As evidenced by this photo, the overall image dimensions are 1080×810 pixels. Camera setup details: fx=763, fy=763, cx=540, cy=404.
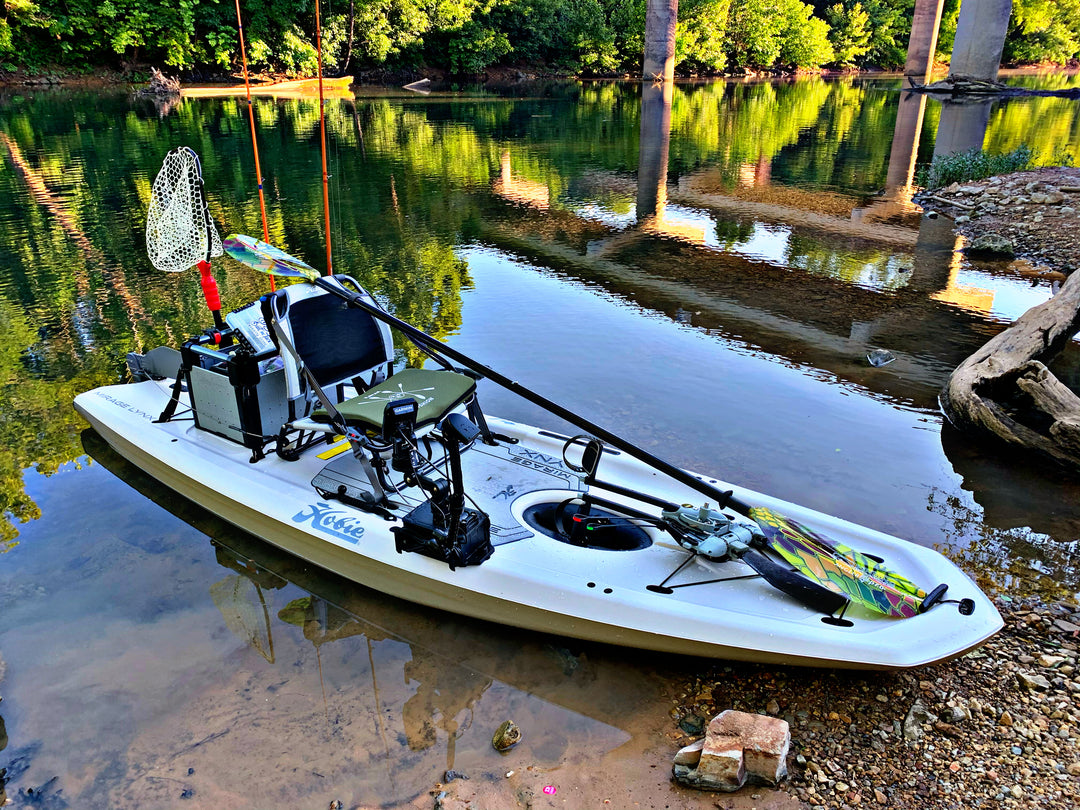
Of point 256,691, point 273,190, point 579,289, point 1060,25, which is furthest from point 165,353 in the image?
point 1060,25

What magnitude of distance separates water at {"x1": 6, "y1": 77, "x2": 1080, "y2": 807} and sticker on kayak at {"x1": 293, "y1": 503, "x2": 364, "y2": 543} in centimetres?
48

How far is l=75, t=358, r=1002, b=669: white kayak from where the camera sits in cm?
377

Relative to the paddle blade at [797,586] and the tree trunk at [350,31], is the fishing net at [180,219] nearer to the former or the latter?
the paddle blade at [797,586]

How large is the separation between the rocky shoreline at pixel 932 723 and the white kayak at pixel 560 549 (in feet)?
0.94

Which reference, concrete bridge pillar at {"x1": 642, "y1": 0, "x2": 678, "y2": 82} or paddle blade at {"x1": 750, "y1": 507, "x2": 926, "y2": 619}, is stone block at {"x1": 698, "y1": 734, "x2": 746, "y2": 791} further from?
concrete bridge pillar at {"x1": 642, "y1": 0, "x2": 678, "y2": 82}

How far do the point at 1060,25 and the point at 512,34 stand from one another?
144 ft

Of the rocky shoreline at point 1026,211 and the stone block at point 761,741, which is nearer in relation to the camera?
the stone block at point 761,741

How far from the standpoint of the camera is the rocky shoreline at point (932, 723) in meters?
3.33

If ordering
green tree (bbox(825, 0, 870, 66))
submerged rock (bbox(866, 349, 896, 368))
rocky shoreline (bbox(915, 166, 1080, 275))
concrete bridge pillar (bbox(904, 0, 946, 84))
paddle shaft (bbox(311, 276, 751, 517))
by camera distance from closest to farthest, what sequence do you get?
1. paddle shaft (bbox(311, 276, 751, 517))
2. submerged rock (bbox(866, 349, 896, 368))
3. rocky shoreline (bbox(915, 166, 1080, 275))
4. concrete bridge pillar (bbox(904, 0, 946, 84))
5. green tree (bbox(825, 0, 870, 66))

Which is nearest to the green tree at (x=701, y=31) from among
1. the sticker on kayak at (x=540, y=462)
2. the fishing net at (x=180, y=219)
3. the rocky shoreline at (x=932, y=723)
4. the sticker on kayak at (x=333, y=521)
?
the fishing net at (x=180, y=219)

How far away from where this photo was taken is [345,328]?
5328mm

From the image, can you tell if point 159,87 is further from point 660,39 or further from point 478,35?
point 660,39

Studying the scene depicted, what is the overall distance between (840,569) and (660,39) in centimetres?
4697

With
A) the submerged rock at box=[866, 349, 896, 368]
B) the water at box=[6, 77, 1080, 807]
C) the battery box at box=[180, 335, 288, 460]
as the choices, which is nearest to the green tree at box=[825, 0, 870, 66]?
the water at box=[6, 77, 1080, 807]
